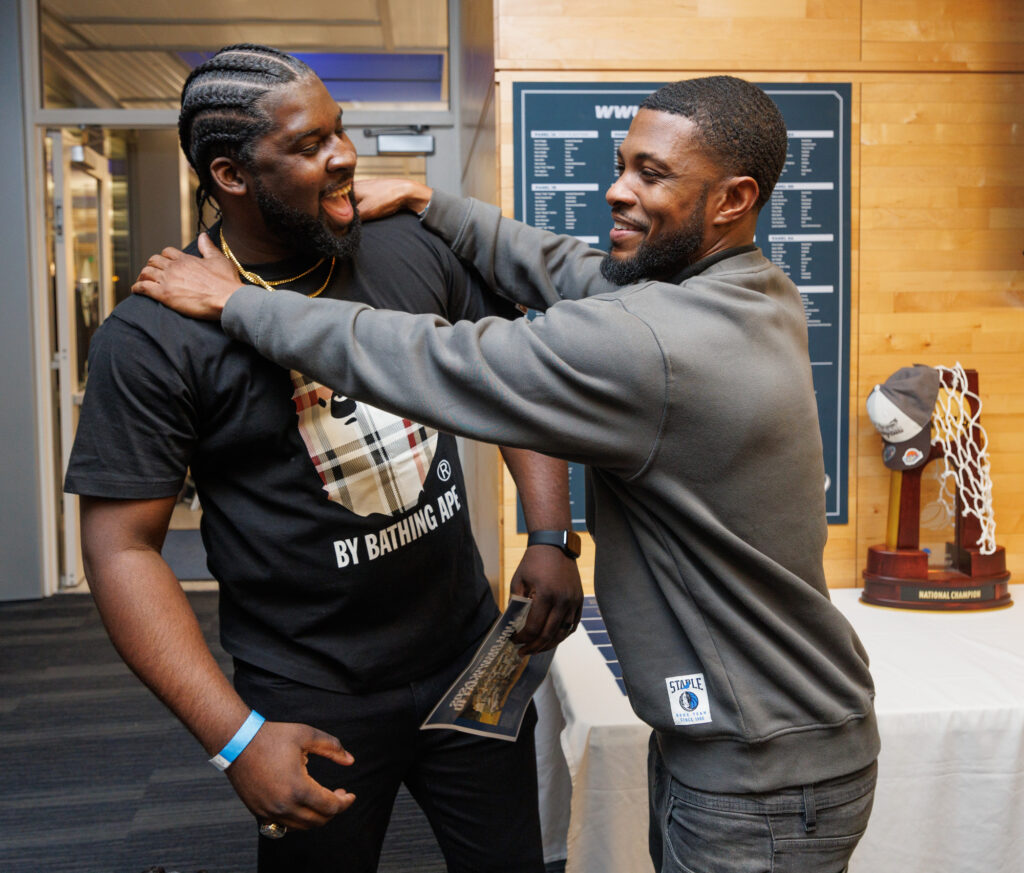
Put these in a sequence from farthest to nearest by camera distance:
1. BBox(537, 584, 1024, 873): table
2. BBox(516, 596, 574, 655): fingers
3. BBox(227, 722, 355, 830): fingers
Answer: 1. BBox(537, 584, 1024, 873): table
2. BBox(516, 596, 574, 655): fingers
3. BBox(227, 722, 355, 830): fingers

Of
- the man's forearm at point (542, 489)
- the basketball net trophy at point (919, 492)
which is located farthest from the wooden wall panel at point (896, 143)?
the man's forearm at point (542, 489)

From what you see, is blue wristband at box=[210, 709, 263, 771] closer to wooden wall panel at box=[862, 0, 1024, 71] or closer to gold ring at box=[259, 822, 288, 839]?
gold ring at box=[259, 822, 288, 839]

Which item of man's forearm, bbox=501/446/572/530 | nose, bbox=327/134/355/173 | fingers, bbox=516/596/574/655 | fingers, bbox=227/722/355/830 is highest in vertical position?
nose, bbox=327/134/355/173

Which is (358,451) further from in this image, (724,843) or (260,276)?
(724,843)

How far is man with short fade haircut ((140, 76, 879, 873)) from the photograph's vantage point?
967 mm

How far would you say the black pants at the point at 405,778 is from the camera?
125cm

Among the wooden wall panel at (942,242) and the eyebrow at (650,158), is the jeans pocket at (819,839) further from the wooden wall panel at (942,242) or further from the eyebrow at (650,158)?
the wooden wall panel at (942,242)

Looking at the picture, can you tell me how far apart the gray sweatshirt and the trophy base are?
145 cm

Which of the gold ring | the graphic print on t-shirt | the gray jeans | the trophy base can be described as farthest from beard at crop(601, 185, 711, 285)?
the trophy base

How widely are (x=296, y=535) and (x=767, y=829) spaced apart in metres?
0.67

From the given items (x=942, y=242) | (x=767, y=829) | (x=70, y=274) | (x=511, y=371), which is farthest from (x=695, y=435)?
(x=70, y=274)

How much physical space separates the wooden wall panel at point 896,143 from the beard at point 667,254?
145 centimetres

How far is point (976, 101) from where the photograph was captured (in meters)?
2.57

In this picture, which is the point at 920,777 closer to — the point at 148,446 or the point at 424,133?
the point at 148,446
